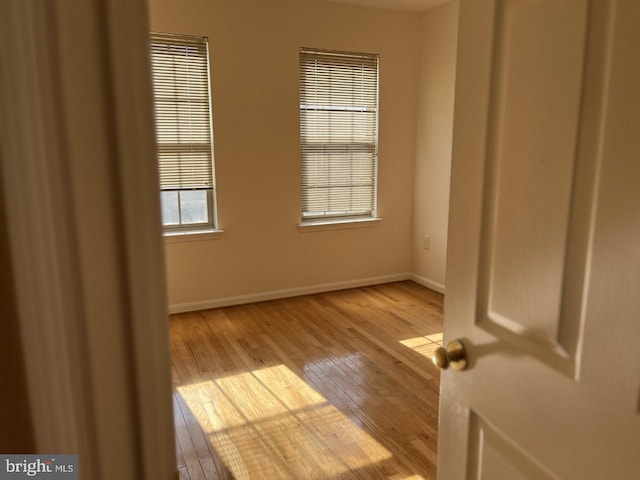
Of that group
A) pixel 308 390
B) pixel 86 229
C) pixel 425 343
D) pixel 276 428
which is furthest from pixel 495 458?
pixel 425 343

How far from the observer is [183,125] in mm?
3621

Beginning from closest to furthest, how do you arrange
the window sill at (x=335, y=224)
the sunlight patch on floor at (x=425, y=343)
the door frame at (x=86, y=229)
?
the door frame at (x=86, y=229) < the sunlight patch on floor at (x=425, y=343) < the window sill at (x=335, y=224)

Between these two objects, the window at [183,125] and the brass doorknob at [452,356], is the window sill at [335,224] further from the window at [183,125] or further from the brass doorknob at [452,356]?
the brass doorknob at [452,356]

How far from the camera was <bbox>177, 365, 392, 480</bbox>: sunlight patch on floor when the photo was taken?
1980 millimetres

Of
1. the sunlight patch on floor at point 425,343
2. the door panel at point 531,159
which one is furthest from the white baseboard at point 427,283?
the door panel at point 531,159

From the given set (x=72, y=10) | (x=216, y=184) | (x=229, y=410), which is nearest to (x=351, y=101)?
(x=216, y=184)

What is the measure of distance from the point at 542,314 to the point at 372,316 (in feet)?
9.91

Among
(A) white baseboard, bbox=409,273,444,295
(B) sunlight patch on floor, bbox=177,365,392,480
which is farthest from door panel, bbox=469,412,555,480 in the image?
(A) white baseboard, bbox=409,273,444,295

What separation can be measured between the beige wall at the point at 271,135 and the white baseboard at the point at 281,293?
29 mm

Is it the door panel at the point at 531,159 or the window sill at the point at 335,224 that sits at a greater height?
the door panel at the point at 531,159

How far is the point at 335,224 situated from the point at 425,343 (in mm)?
1510

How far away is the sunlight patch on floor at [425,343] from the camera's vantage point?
3.11 metres

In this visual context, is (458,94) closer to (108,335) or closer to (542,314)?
(542,314)

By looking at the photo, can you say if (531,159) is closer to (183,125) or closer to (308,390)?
(308,390)
